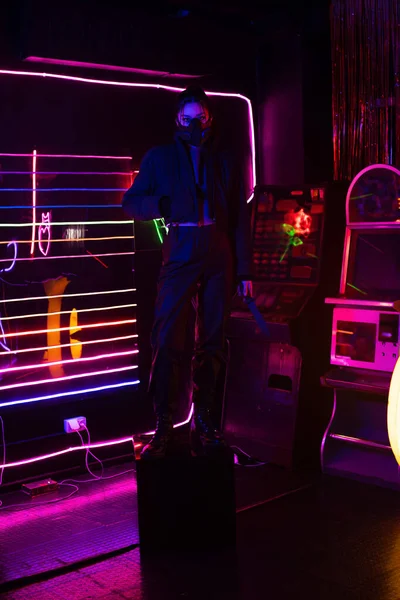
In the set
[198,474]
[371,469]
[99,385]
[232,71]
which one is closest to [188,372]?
[99,385]

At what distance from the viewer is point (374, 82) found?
18.1 feet

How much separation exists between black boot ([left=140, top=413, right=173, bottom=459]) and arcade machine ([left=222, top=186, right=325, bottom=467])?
4.57 feet

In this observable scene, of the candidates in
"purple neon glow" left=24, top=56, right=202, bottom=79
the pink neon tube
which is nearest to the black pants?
the pink neon tube

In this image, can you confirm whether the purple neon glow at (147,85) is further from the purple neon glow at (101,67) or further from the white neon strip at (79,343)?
the white neon strip at (79,343)

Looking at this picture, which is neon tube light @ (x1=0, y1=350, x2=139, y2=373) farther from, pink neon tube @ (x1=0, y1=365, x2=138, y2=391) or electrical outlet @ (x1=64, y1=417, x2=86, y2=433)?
electrical outlet @ (x1=64, y1=417, x2=86, y2=433)

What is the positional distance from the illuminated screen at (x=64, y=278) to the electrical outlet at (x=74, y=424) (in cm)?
18

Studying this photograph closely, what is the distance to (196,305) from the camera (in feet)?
13.3

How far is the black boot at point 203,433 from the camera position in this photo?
12.9 feet

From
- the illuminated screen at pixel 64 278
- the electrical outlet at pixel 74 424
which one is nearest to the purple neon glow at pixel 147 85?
the illuminated screen at pixel 64 278

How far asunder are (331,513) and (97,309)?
212 cm

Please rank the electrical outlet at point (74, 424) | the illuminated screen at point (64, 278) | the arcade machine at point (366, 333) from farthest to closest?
1. the electrical outlet at point (74, 424)
2. the illuminated screen at point (64, 278)
3. the arcade machine at point (366, 333)

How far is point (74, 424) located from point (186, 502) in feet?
4.92

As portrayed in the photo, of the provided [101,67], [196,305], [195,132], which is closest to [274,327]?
[196,305]

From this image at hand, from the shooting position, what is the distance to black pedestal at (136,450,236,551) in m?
3.82
